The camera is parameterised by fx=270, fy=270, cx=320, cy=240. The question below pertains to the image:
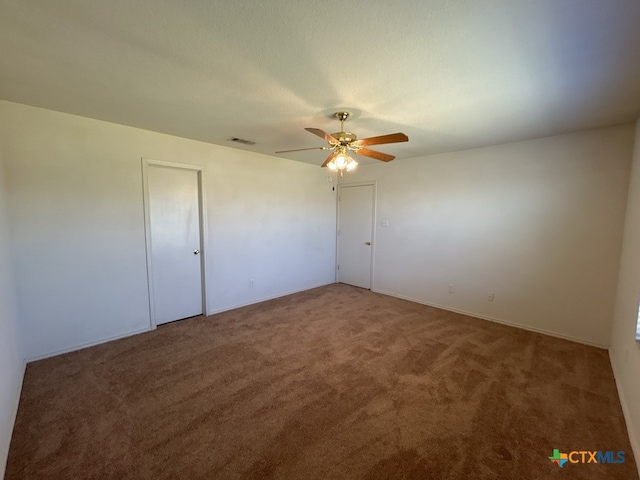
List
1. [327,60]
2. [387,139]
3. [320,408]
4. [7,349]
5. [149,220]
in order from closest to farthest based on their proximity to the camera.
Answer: [327,60], [7,349], [320,408], [387,139], [149,220]

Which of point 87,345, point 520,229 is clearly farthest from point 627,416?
point 87,345

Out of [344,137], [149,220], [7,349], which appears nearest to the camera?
[7,349]

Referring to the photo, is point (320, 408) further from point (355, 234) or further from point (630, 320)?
point (355, 234)

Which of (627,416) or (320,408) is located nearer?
(627,416)

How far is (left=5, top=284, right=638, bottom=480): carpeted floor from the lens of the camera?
162 cm

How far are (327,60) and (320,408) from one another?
2.46 meters

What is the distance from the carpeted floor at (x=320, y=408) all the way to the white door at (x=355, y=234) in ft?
6.91

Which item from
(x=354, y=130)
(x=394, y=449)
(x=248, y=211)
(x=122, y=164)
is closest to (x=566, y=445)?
(x=394, y=449)

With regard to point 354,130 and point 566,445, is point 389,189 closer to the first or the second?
point 354,130

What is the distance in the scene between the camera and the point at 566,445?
1.76 metres

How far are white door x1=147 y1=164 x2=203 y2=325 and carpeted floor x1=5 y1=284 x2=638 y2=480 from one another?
0.46 m

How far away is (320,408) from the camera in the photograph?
2078 mm

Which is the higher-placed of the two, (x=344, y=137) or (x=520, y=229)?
(x=344, y=137)

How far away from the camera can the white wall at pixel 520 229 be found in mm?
2988
